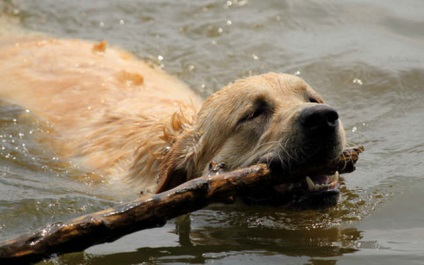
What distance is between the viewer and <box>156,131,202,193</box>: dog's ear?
20.5 ft

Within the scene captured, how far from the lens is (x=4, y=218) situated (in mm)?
5926

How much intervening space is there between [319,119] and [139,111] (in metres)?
2.90

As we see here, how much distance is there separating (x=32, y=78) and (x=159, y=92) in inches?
56.5

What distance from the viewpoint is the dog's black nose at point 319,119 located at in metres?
5.36

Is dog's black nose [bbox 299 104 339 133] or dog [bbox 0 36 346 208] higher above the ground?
dog's black nose [bbox 299 104 339 133]

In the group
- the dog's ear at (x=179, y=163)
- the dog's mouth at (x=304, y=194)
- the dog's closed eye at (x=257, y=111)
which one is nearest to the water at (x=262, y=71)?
the dog's mouth at (x=304, y=194)

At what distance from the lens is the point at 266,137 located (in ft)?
19.2

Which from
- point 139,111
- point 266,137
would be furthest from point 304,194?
point 139,111

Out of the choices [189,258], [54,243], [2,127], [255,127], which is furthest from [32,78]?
[54,243]

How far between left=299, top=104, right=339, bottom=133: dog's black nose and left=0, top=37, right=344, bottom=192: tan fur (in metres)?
0.13

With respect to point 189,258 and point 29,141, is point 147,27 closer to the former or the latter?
point 29,141

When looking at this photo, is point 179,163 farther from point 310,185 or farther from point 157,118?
point 157,118

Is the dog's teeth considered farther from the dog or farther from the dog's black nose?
the dog's black nose

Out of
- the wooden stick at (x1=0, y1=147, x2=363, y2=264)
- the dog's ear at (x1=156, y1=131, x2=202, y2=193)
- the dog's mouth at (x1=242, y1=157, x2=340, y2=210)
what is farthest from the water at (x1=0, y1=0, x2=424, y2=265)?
the wooden stick at (x1=0, y1=147, x2=363, y2=264)
